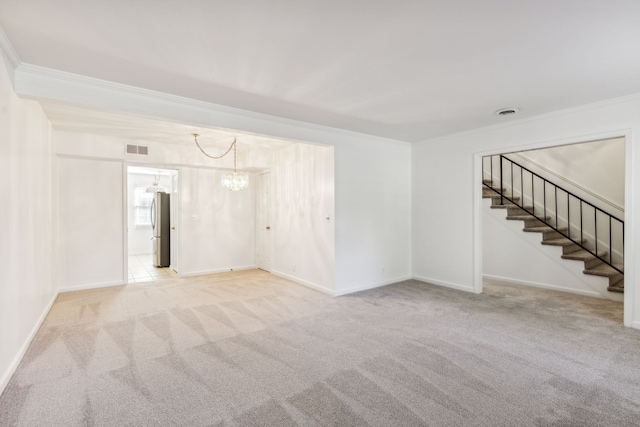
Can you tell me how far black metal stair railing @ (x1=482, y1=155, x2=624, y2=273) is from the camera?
525 centimetres

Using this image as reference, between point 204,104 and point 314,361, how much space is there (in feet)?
9.73

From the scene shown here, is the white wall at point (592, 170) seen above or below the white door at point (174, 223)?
above

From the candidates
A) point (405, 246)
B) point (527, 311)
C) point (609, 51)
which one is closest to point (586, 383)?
point (527, 311)

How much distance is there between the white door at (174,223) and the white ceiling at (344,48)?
12.8ft

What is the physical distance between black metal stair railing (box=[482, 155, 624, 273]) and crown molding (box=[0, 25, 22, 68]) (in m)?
6.98

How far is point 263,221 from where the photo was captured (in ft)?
22.9

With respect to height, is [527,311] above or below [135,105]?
below

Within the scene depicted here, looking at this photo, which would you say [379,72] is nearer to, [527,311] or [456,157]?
[456,157]

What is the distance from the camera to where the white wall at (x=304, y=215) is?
495 centimetres

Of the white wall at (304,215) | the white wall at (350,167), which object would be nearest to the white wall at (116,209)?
the white wall at (350,167)

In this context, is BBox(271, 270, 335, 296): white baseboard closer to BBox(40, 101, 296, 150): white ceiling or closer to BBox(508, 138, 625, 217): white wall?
BBox(40, 101, 296, 150): white ceiling

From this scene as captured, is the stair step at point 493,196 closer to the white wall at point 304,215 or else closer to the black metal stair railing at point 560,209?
the black metal stair railing at point 560,209

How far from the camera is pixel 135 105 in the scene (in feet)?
10.4

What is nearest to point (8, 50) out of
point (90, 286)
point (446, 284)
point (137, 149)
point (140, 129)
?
point (140, 129)
